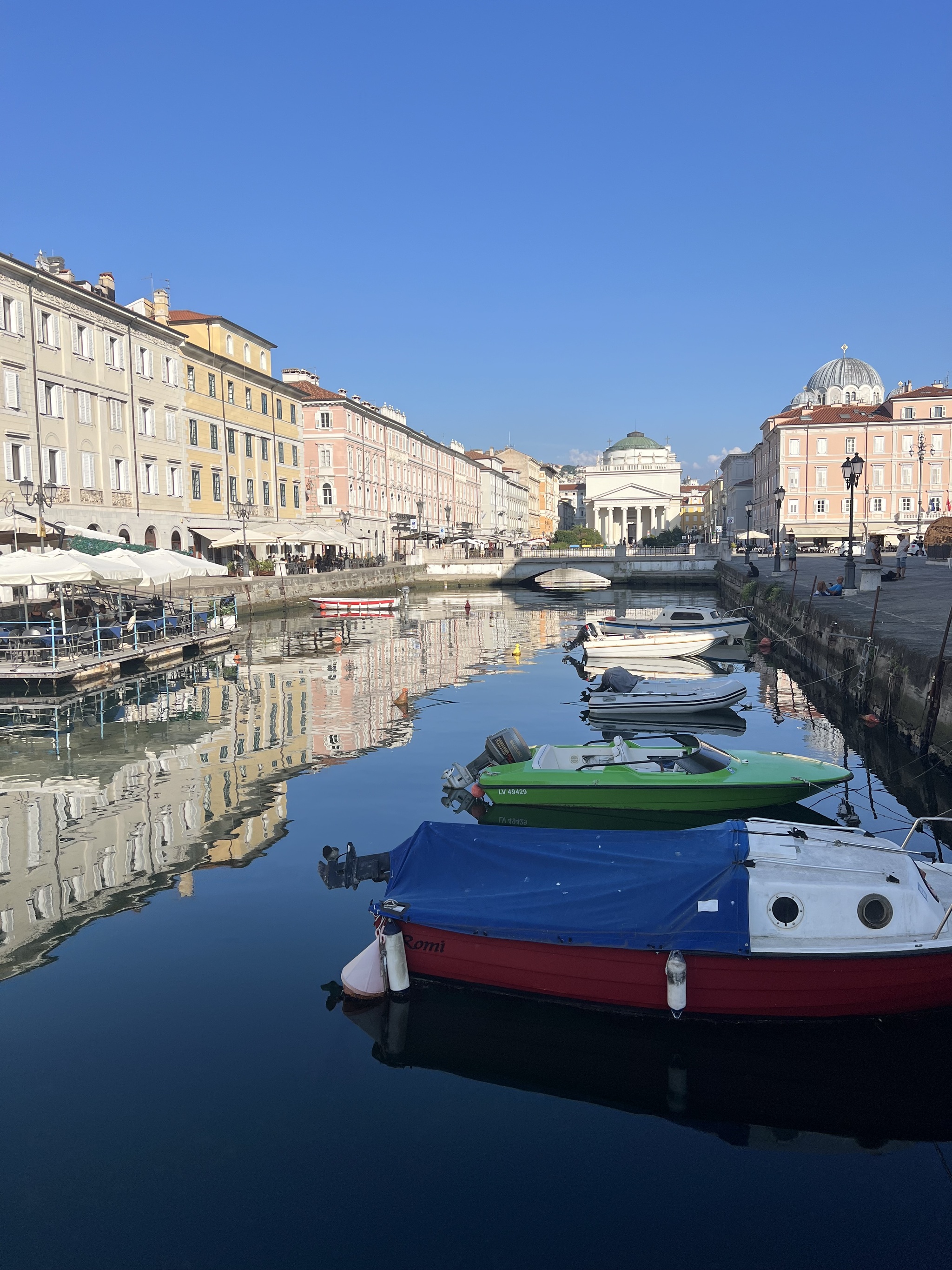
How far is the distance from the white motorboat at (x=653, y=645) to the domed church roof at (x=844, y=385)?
88039 mm

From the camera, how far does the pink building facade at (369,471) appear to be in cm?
8044

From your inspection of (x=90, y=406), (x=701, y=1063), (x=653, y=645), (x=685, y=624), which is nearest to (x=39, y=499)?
(x=90, y=406)

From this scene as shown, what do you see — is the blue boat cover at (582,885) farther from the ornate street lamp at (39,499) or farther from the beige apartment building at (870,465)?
the beige apartment building at (870,465)

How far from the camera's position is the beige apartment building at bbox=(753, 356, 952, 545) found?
93812mm

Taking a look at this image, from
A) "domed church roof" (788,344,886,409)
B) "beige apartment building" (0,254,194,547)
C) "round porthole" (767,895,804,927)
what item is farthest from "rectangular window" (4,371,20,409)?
"domed church roof" (788,344,886,409)

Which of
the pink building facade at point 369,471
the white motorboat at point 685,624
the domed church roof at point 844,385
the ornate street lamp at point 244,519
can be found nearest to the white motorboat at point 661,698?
the white motorboat at point 685,624

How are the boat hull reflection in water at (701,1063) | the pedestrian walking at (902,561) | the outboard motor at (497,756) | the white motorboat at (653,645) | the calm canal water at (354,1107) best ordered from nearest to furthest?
the calm canal water at (354,1107)
the boat hull reflection in water at (701,1063)
the outboard motor at (497,756)
the white motorboat at (653,645)
the pedestrian walking at (902,561)

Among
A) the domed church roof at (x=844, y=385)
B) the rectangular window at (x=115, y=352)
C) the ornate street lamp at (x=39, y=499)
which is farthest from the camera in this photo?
the domed church roof at (x=844, y=385)

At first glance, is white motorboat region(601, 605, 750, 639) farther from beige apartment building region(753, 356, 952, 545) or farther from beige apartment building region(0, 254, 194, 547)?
beige apartment building region(753, 356, 952, 545)

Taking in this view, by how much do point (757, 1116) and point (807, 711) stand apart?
1918cm

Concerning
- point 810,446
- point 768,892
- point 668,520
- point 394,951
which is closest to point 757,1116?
point 768,892

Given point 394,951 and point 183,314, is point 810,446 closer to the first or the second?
point 183,314

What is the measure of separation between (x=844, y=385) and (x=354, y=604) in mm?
88560

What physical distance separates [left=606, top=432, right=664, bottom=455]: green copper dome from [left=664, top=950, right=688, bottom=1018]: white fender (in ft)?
549
